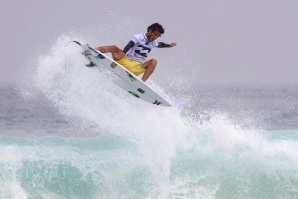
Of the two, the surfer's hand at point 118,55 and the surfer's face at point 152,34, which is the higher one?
the surfer's face at point 152,34

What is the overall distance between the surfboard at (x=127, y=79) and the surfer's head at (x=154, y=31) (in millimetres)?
911

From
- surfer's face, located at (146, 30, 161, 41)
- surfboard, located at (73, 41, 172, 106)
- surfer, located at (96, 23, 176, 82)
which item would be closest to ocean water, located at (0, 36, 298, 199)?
surfboard, located at (73, 41, 172, 106)

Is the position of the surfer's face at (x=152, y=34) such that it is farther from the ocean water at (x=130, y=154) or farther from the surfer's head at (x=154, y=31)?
the ocean water at (x=130, y=154)

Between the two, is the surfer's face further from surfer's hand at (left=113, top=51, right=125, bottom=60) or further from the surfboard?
the surfboard

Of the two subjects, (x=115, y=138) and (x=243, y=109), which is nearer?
(x=115, y=138)

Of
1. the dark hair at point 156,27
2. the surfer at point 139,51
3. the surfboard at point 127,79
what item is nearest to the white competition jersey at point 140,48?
the surfer at point 139,51

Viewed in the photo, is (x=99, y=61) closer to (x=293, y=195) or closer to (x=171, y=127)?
(x=171, y=127)

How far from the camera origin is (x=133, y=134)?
44.0 ft

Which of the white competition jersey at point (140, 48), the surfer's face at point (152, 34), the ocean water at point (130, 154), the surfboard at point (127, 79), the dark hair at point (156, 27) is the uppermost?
the dark hair at point (156, 27)

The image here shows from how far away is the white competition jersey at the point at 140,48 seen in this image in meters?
12.0

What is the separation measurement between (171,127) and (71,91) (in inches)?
114

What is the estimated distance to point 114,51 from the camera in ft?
39.7

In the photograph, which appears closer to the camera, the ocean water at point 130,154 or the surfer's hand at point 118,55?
the ocean water at point 130,154

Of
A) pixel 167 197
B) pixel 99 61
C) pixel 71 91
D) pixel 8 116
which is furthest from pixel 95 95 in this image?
pixel 8 116
